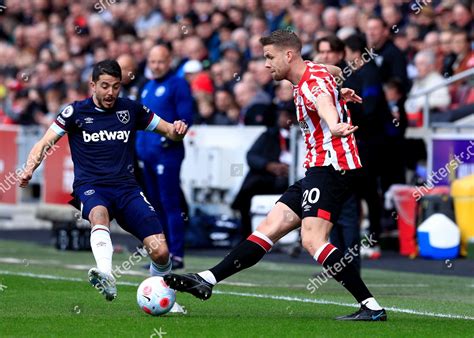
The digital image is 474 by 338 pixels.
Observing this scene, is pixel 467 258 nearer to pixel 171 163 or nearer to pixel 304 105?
pixel 171 163

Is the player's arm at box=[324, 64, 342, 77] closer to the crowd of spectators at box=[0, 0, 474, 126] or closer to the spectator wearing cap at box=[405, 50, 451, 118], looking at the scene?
the crowd of spectators at box=[0, 0, 474, 126]

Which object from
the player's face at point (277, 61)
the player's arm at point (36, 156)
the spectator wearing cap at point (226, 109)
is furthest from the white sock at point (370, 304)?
the spectator wearing cap at point (226, 109)

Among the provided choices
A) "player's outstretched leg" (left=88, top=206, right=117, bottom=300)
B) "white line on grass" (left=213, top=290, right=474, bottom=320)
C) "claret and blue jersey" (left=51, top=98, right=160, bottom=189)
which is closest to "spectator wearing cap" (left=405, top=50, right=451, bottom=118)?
"white line on grass" (left=213, top=290, right=474, bottom=320)

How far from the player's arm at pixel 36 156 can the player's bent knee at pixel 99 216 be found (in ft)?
1.87

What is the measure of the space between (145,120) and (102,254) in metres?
1.40

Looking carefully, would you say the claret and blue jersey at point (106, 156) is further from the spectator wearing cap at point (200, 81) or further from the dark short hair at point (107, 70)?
the spectator wearing cap at point (200, 81)

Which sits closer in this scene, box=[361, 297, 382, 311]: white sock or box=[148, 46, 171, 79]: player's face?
box=[361, 297, 382, 311]: white sock

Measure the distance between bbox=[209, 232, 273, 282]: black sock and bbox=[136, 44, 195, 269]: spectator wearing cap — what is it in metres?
4.57

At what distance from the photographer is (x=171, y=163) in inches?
577

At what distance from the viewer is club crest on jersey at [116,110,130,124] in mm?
10820

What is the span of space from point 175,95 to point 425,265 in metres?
3.91

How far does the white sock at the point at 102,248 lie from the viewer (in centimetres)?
1001

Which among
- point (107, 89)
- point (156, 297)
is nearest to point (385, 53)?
point (107, 89)

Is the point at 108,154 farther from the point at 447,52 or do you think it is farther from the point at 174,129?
the point at 447,52
